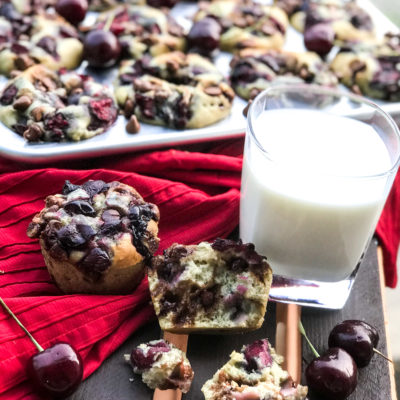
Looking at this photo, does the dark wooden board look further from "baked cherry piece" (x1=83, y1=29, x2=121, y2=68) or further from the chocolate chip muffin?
"baked cherry piece" (x1=83, y1=29, x2=121, y2=68)

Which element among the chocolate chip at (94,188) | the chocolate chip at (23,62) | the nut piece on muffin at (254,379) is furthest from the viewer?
the chocolate chip at (23,62)

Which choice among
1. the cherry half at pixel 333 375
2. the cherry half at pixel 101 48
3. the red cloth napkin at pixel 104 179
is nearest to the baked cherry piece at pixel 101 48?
the cherry half at pixel 101 48

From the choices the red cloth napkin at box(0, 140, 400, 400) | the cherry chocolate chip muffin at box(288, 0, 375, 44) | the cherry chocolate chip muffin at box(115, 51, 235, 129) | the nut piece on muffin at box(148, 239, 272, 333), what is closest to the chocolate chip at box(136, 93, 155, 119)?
the cherry chocolate chip muffin at box(115, 51, 235, 129)

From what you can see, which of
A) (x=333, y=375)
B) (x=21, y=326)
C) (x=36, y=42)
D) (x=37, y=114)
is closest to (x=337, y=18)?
(x=36, y=42)

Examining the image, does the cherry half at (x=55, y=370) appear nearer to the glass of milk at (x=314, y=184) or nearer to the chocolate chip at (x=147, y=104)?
the glass of milk at (x=314, y=184)

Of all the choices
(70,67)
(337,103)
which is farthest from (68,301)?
(70,67)

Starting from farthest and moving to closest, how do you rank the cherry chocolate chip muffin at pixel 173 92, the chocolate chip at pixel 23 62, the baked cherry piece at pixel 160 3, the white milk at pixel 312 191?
the baked cherry piece at pixel 160 3 → the chocolate chip at pixel 23 62 → the cherry chocolate chip muffin at pixel 173 92 → the white milk at pixel 312 191

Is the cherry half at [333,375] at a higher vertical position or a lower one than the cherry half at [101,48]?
lower

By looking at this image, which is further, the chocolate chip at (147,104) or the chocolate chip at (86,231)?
the chocolate chip at (147,104)
